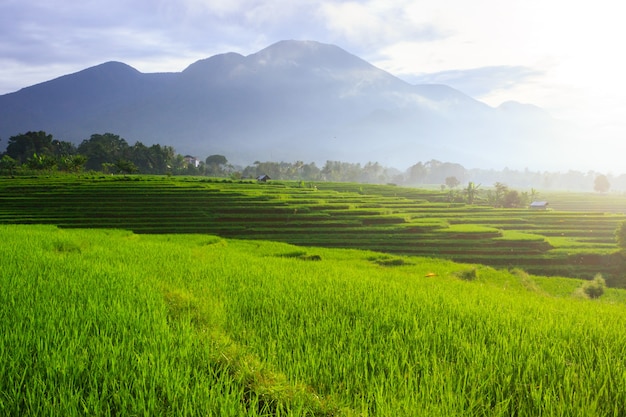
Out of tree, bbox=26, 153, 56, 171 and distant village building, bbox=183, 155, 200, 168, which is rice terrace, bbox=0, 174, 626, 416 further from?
distant village building, bbox=183, 155, 200, 168

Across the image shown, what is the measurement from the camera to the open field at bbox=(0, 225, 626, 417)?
2.51 m

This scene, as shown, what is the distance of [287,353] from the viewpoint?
10.7 feet

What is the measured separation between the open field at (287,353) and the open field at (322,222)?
22.7 metres

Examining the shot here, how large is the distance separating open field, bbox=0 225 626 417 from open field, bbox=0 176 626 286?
2267 cm

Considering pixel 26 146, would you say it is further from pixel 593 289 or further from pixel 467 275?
pixel 593 289

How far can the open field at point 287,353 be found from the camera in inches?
98.7

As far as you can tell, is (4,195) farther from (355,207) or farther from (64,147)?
(64,147)

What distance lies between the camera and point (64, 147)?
8312cm

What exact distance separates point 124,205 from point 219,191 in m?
9.68

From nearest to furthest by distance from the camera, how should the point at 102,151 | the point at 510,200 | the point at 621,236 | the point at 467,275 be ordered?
1. the point at 467,275
2. the point at 621,236
3. the point at 510,200
4. the point at 102,151

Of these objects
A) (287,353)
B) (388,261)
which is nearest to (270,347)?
(287,353)

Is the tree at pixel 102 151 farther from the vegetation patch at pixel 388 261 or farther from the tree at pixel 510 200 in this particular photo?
the tree at pixel 510 200

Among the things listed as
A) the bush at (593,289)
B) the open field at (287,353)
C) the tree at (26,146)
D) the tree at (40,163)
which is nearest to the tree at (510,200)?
the bush at (593,289)

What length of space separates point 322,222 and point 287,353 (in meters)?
30.2
